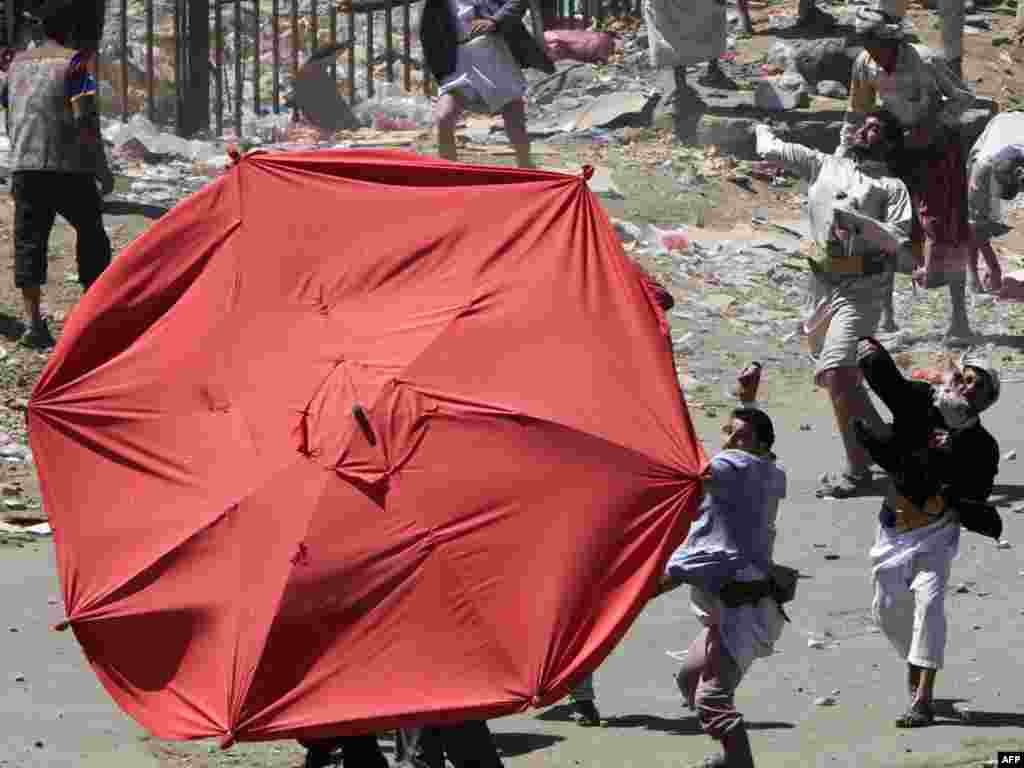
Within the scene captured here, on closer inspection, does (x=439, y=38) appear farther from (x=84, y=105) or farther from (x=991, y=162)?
(x=991, y=162)

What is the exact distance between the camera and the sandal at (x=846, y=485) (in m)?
10.2

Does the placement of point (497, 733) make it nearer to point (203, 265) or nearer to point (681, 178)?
point (203, 265)

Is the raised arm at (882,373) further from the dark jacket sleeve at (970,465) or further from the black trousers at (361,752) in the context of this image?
the black trousers at (361,752)

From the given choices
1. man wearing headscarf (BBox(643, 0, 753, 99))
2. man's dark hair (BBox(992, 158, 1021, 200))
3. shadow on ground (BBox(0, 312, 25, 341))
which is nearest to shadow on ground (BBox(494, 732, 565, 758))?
shadow on ground (BBox(0, 312, 25, 341))

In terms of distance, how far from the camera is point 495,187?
6211mm

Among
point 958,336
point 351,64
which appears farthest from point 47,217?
point 351,64

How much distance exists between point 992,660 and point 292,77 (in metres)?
11.0

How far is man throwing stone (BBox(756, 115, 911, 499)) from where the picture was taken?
983 cm

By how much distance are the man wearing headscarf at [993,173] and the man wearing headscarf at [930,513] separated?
6107mm

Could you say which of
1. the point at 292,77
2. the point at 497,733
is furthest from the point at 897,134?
the point at 292,77

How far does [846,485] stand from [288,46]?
10.2m

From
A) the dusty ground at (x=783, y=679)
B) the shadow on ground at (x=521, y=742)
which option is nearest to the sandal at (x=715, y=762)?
the dusty ground at (x=783, y=679)

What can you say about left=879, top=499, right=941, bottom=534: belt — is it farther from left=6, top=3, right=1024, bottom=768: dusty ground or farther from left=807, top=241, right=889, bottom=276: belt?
left=807, top=241, right=889, bottom=276: belt

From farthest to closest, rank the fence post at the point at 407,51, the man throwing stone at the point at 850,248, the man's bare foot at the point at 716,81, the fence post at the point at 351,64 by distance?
the fence post at the point at 407,51 < the fence post at the point at 351,64 < the man's bare foot at the point at 716,81 < the man throwing stone at the point at 850,248
